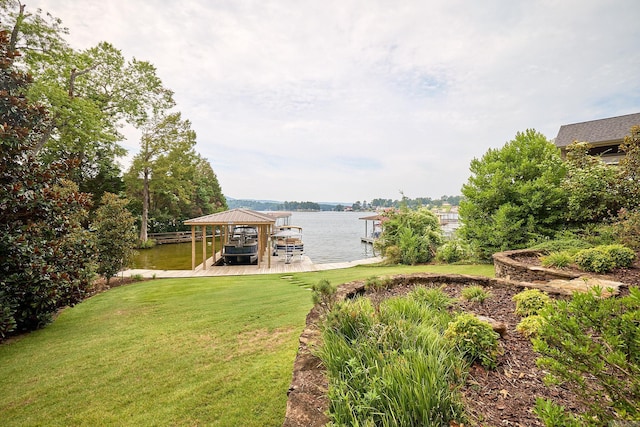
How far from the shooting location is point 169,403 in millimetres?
2691

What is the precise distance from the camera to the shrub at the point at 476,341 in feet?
7.21

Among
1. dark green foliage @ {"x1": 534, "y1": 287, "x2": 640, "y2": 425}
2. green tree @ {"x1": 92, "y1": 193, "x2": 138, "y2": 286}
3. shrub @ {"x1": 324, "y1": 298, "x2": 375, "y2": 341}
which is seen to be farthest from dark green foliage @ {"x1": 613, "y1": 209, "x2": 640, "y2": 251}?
green tree @ {"x1": 92, "y1": 193, "x2": 138, "y2": 286}

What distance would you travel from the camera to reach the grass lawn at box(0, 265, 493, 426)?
8.50 ft

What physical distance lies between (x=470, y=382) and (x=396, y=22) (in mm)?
10177

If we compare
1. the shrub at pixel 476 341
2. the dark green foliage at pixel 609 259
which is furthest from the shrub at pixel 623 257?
the shrub at pixel 476 341

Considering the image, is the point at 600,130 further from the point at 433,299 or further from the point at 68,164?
the point at 68,164

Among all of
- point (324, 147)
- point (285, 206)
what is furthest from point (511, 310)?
point (285, 206)

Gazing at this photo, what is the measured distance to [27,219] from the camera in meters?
4.50

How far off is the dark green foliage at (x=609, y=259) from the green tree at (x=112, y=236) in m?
12.4

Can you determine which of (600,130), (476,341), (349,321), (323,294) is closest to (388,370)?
(349,321)

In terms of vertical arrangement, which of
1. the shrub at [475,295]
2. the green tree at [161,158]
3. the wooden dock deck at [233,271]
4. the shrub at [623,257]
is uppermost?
the green tree at [161,158]

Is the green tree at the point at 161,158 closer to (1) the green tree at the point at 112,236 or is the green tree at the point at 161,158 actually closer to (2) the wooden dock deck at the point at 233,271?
(2) the wooden dock deck at the point at 233,271

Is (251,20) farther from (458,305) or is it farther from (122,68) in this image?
(122,68)

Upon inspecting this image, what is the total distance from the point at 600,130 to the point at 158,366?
27622 mm
